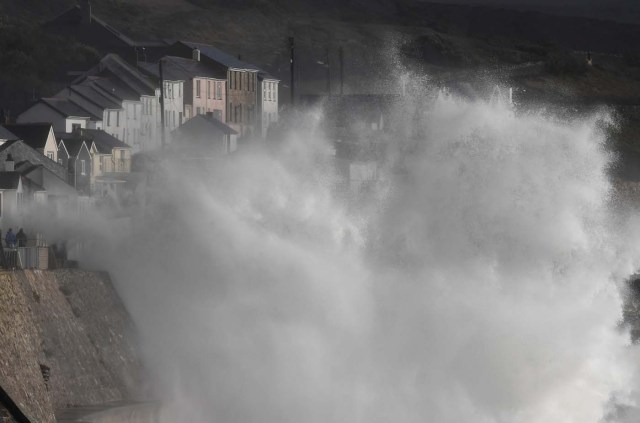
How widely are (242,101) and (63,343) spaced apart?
75660mm

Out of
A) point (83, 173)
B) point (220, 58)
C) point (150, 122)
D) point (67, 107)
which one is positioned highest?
point (220, 58)

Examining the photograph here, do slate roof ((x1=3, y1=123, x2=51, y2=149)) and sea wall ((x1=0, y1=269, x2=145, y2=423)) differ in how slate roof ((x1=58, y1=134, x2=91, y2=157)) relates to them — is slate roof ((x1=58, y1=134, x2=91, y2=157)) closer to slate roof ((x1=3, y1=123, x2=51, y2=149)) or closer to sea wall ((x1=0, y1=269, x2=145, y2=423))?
slate roof ((x1=3, y1=123, x2=51, y2=149))

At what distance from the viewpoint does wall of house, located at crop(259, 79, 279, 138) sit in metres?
118

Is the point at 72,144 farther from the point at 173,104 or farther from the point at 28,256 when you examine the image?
the point at 28,256

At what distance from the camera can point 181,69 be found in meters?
110

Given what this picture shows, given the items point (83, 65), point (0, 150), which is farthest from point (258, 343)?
point (83, 65)

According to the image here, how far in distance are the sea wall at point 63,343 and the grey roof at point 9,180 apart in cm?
995

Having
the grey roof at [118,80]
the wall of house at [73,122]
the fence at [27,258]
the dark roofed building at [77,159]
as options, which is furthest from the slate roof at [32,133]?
the fence at [27,258]

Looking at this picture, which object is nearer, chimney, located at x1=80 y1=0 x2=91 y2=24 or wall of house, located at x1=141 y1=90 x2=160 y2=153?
wall of house, located at x1=141 y1=90 x2=160 y2=153

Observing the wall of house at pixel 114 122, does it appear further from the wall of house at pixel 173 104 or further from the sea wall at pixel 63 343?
the sea wall at pixel 63 343

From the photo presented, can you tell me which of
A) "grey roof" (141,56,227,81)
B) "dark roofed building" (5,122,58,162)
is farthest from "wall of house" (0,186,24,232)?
"grey roof" (141,56,227,81)

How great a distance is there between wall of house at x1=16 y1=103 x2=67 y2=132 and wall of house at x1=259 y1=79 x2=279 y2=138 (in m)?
31.5

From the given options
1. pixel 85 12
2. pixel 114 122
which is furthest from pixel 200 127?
pixel 85 12

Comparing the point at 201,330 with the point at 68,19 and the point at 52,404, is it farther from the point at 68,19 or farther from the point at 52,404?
the point at 68,19
